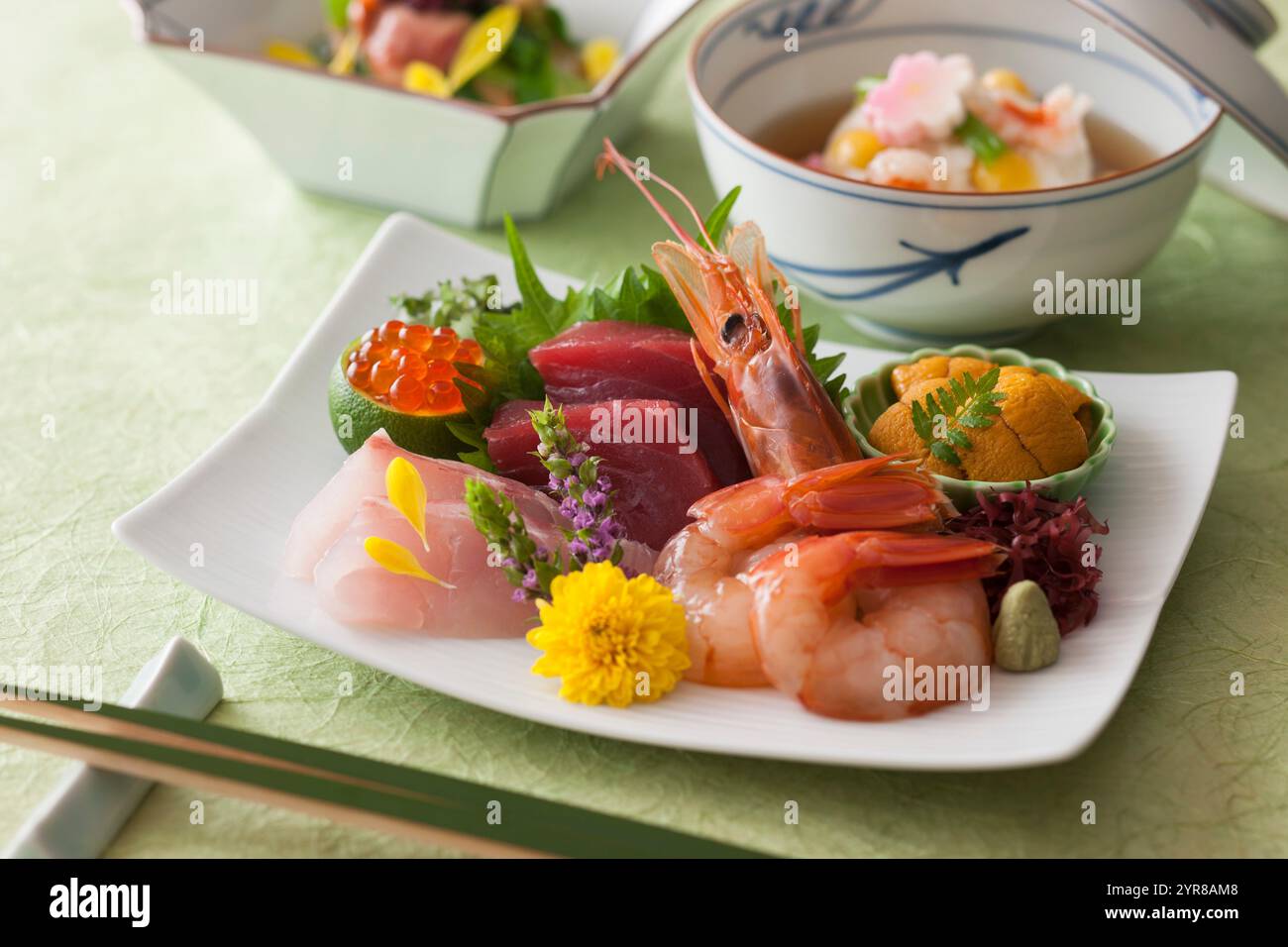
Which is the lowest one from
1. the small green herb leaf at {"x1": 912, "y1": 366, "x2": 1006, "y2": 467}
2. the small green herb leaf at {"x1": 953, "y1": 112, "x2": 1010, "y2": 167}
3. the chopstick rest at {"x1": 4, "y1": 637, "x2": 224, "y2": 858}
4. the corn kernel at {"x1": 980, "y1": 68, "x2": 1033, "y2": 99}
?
the chopstick rest at {"x1": 4, "y1": 637, "x2": 224, "y2": 858}

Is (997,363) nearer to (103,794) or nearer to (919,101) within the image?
(919,101)

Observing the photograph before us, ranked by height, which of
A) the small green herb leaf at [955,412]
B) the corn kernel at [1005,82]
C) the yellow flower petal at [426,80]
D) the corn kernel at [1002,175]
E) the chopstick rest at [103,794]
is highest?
the yellow flower petal at [426,80]

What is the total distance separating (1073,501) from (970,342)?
0.59m

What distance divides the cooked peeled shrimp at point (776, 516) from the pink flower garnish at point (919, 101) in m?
0.81

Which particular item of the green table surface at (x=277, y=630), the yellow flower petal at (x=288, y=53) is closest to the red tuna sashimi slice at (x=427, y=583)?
the green table surface at (x=277, y=630)

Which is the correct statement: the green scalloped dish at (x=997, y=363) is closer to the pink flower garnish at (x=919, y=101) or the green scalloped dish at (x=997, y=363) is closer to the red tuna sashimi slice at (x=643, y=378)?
the red tuna sashimi slice at (x=643, y=378)

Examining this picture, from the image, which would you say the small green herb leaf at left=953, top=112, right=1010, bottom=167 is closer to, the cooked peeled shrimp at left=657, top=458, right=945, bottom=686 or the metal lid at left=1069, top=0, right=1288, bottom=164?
the metal lid at left=1069, top=0, right=1288, bottom=164

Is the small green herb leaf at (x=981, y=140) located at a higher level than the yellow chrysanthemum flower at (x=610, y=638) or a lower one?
higher

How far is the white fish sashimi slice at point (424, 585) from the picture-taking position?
5.42 ft

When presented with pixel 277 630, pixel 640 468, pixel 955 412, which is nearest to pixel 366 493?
pixel 277 630

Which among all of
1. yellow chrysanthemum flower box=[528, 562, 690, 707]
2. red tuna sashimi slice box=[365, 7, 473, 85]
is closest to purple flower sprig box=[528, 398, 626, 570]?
yellow chrysanthemum flower box=[528, 562, 690, 707]

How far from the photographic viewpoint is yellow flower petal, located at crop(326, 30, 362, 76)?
3.03 m

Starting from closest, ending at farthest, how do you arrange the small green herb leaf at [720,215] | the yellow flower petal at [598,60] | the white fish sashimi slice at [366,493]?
the white fish sashimi slice at [366,493] < the small green herb leaf at [720,215] < the yellow flower petal at [598,60]
